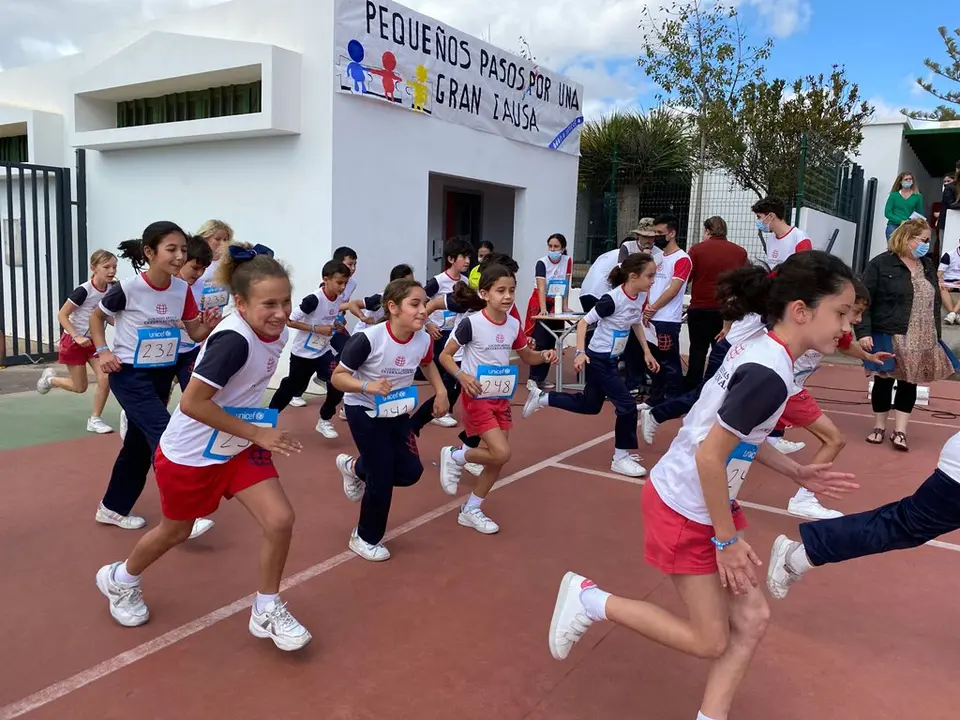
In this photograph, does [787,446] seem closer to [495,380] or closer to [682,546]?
[495,380]

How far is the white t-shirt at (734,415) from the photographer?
2.27m

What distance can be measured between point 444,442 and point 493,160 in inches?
228

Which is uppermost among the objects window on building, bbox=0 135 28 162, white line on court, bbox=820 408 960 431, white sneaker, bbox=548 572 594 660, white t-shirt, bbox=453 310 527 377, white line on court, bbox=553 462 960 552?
window on building, bbox=0 135 28 162

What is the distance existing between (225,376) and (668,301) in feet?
19.2

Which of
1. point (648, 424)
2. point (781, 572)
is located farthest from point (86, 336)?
point (781, 572)

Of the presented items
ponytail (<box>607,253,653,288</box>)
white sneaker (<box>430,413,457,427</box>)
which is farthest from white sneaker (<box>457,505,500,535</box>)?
white sneaker (<box>430,413,457,427</box>)

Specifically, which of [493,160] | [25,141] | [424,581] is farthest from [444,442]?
[25,141]

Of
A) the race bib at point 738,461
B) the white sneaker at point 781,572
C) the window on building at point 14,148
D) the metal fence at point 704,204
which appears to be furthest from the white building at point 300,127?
the race bib at point 738,461

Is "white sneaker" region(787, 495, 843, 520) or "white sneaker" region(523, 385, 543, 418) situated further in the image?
"white sneaker" region(523, 385, 543, 418)

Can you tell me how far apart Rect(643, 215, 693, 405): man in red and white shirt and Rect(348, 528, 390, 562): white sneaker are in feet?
14.6

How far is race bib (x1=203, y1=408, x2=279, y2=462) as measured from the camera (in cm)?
309

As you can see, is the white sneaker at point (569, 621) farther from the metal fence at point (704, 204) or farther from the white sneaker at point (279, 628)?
the metal fence at point (704, 204)

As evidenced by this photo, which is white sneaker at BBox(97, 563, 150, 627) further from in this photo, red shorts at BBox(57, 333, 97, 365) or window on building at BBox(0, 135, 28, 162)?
window on building at BBox(0, 135, 28, 162)

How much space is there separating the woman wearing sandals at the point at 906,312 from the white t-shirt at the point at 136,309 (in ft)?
17.6
